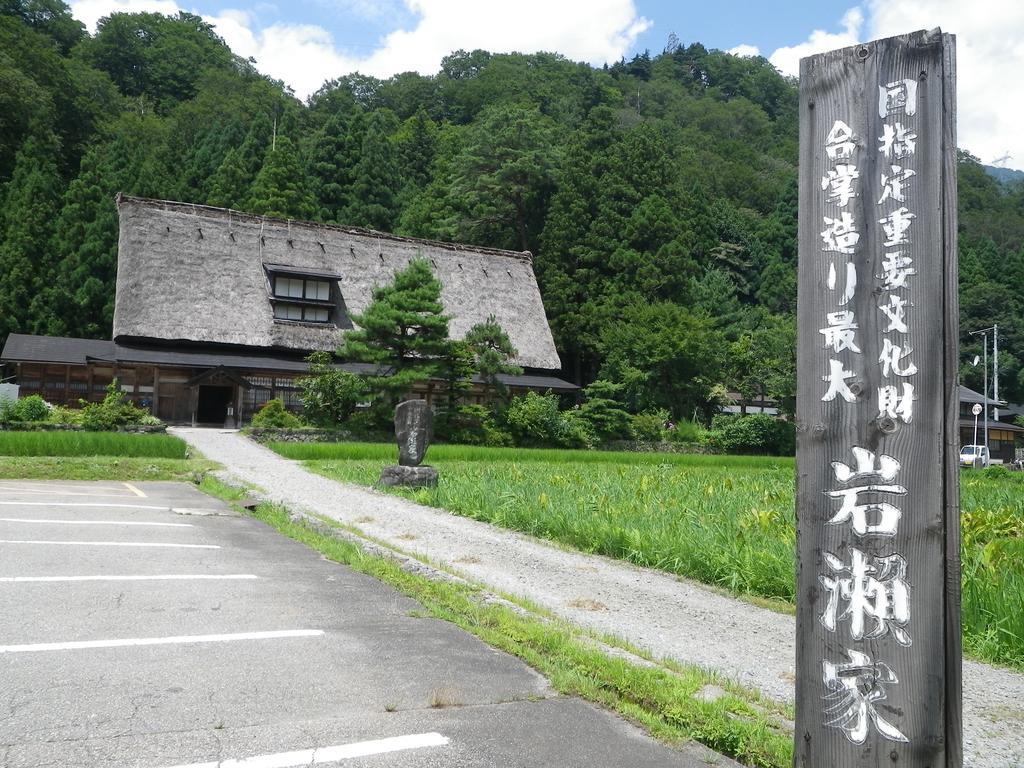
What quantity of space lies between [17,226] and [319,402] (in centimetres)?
1822

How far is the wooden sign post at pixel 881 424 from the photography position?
7.66ft

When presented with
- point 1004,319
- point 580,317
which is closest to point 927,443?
point 580,317

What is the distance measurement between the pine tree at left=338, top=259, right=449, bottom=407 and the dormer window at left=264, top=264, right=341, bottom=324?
5.89m

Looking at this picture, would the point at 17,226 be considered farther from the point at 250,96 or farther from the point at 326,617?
the point at 326,617

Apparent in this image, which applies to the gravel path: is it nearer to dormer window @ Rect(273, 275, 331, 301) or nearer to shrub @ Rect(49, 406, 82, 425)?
shrub @ Rect(49, 406, 82, 425)

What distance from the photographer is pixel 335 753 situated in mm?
2785

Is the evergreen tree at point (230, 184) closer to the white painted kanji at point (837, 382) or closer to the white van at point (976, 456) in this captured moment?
the white van at point (976, 456)

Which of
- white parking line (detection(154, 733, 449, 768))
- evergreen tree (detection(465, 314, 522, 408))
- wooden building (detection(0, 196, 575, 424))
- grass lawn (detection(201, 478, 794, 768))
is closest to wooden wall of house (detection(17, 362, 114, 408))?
wooden building (detection(0, 196, 575, 424))

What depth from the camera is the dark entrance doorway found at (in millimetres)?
27266

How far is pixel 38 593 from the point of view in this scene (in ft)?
16.4

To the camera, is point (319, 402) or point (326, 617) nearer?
point (326, 617)

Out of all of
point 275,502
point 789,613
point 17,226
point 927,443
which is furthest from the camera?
point 17,226

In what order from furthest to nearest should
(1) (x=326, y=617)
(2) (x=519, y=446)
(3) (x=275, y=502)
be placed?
(2) (x=519, y=446) < (3) (x=275, y=502) < (1) (x=326, y=617)

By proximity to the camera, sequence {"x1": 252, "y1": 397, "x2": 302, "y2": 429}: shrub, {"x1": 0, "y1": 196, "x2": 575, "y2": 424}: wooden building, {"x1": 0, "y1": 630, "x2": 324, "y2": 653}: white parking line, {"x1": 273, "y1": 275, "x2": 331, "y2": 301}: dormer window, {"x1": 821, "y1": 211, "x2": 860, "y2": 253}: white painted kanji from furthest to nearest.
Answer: {"x1": 273, "y1": 275, "x2": 331, "y2": 301}: dormer window < {"x1": 0, "y1": 196, "x2": 575, "y2": 424}: wooden building < {"x1": 252, "y1": 397, "x2": 302, "y2": 429}: shrub < {"x1": 0, "y1": 630, "x2": 324, "y2": 653}: white parking line < {"x1": 821, "y1": 211, "x2": 860, "y2": 253}: white painted kanji
